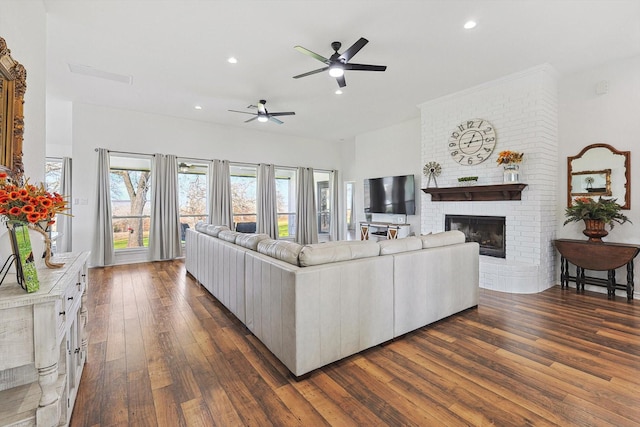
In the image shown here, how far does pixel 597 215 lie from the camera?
12.3 ft

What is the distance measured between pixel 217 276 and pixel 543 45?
4713 millimetres

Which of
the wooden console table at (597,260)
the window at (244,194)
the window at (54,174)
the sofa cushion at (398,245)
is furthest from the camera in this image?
the window at (54,174)

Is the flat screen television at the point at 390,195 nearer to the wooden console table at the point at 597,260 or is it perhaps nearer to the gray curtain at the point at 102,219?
the wooden console table at the point at 597,260

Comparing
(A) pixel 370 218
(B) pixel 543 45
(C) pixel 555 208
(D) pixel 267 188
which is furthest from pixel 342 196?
(B) pixel 543 45

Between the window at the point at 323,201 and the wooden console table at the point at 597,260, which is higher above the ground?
the window at the point at 323,201

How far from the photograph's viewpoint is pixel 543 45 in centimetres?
345

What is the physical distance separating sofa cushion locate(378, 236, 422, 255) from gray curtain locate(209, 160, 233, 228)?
5.02 meters

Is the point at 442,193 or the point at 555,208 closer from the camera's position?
the point at 555,208

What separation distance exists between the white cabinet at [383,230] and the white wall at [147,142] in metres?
2.63

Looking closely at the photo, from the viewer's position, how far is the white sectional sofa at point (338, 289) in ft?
6.62

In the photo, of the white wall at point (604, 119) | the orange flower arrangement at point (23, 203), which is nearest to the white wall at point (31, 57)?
the orange flower arrangement at point (23, 203)

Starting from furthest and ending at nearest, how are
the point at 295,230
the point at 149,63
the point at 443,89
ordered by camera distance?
the point at 295,230 → the point at 443,89 → the point at 149,63

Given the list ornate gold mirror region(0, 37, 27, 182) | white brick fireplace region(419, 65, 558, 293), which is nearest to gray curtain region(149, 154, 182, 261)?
ornate gold mirror region(0, 37, 27, 182)

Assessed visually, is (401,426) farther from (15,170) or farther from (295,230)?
(295,230)
